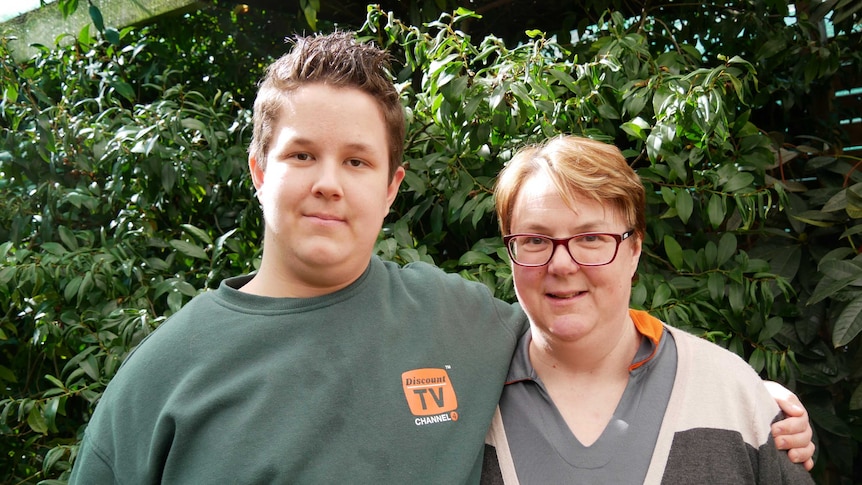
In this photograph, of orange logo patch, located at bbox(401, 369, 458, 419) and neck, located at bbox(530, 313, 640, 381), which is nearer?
orange logo patch, located at bbox(401, 369, 458, 419)

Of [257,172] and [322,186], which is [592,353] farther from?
[257,172]

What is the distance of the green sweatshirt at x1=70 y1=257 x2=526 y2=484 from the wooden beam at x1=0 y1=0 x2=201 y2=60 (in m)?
1.84

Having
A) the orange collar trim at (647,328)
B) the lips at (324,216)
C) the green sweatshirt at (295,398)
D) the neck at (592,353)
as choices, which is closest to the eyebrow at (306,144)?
the lips at (324,216)

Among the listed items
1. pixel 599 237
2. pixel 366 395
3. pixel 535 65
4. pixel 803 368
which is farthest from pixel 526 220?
pixel 803 368

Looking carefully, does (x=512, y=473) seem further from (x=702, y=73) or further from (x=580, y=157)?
(x=702, y=73)

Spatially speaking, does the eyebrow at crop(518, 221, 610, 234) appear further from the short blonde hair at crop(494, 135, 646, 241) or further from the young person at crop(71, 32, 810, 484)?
the young person at crop(71, 32, 810, 484)

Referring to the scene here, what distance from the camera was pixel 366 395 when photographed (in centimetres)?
142

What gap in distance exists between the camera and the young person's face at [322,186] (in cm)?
143

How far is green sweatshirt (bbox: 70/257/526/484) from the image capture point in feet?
4.35

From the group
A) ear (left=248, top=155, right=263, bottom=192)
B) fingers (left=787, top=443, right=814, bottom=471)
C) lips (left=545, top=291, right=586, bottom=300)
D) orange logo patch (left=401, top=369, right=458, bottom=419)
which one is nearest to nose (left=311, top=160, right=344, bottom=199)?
ear (left=248, top=155, right=263, bottom=192)

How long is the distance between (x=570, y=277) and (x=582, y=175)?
0.20 m

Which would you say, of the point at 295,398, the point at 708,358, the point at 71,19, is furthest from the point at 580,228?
the point at 71,19

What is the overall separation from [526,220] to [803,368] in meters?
1.24

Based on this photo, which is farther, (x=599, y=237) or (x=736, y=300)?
(x=736, y=300)
